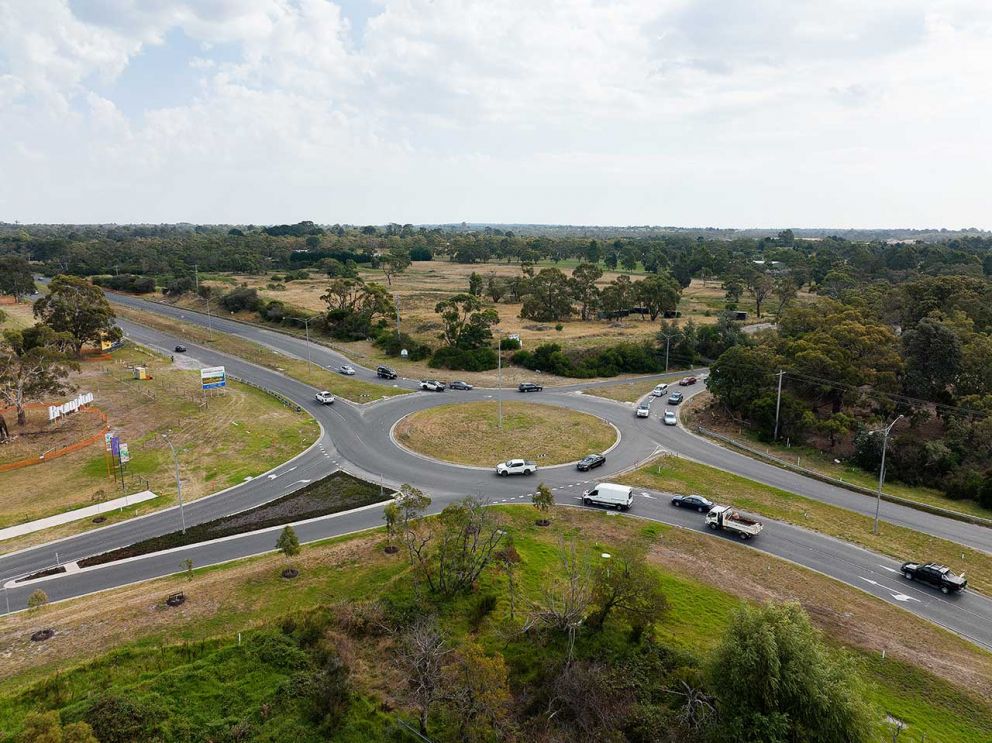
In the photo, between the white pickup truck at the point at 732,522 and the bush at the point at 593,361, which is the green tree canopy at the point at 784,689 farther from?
the bush at the point at 593,361

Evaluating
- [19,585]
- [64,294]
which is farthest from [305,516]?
[64,294]

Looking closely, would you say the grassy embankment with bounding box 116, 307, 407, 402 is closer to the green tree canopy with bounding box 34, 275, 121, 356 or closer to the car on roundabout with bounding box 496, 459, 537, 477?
the green tree canopy with bounding box 34, 275, 121, 356

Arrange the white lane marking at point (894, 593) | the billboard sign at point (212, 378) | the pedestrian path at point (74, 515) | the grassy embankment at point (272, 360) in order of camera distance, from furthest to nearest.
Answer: the grassy embankment at point (272, 360) < the billboard sign at point (212, 378) < the pedestrian path at point (74, 515) < the white lane marking at point (894, 593)

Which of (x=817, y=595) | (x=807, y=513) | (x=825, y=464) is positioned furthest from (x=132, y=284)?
(x=817, y=595)

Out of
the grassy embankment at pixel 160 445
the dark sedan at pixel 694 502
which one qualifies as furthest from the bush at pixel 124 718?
the dark sedan at pixel 694 502

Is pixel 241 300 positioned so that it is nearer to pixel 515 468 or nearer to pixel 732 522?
pixel 515 468

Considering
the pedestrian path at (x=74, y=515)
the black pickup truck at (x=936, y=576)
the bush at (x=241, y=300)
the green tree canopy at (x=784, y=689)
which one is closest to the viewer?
the green tree canopy at (x=784, y=689)

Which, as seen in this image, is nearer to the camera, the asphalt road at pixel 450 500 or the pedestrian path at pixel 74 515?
the asphalt road at pixel 450 500

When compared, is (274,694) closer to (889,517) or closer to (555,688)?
(555,688)
